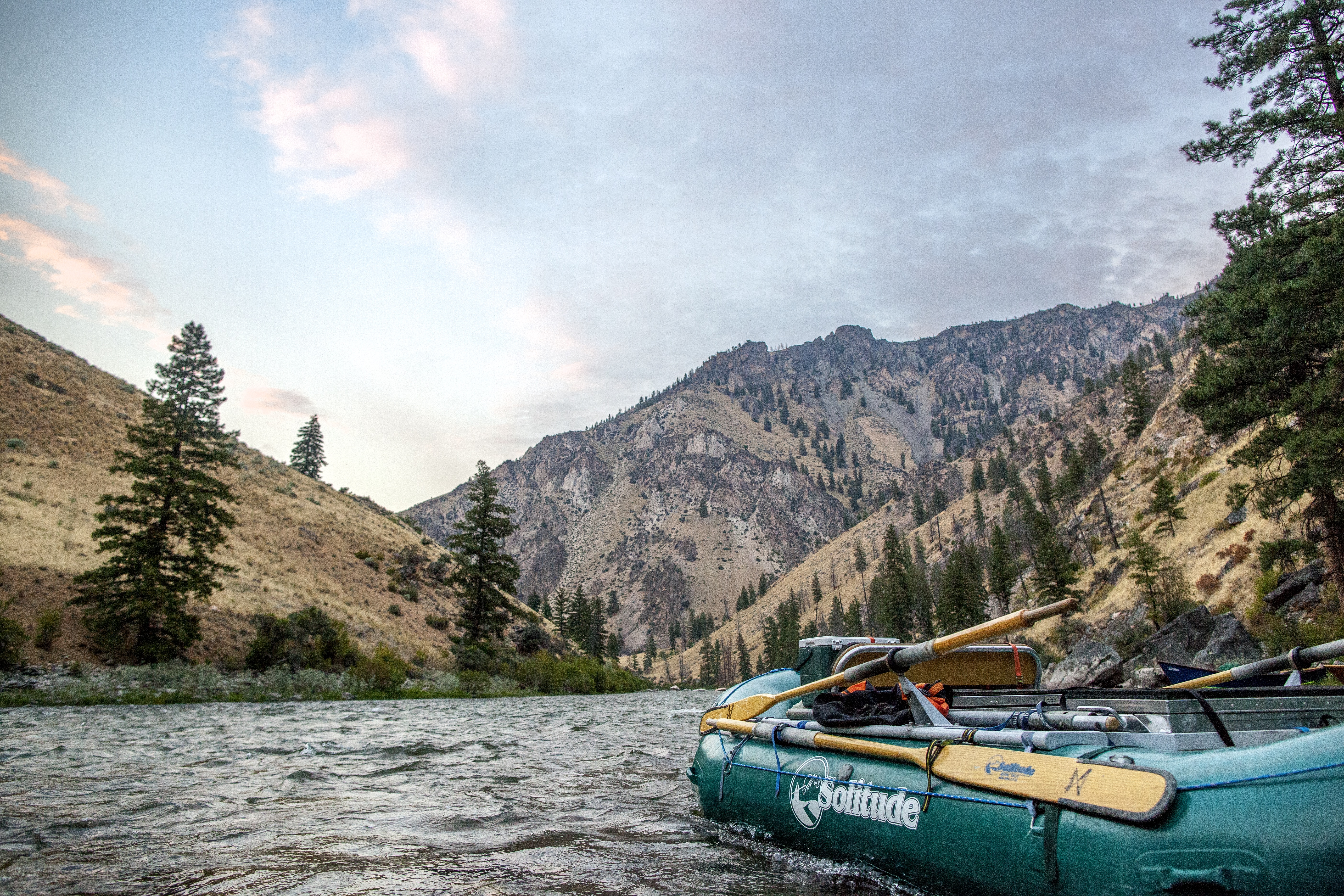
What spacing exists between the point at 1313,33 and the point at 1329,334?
7248 millimetres

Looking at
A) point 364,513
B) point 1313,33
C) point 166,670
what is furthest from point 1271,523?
point 364,513

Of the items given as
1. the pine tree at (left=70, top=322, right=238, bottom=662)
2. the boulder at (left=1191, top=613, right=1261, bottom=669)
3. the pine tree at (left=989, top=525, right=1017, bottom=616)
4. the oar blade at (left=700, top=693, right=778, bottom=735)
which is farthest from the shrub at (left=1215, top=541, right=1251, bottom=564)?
the pine tree at (left=70, top=322, right=238, bottom=662)

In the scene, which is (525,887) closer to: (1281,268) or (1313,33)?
(1281,268)

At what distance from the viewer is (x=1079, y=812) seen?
174 inches

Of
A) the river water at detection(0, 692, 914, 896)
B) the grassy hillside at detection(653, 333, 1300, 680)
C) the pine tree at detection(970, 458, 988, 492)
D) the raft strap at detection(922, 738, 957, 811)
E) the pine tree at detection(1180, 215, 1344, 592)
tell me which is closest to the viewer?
the raft strap at detection(922, 738, 957, 811)

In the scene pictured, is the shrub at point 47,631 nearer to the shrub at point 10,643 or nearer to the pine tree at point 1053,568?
the shrub at point 10,643

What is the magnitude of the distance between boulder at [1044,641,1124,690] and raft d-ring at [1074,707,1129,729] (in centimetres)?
2862

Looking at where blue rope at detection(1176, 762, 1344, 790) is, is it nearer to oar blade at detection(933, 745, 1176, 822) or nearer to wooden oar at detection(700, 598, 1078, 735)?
oar blade at detection(933, 745, 1176, 822)

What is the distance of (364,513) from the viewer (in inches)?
2662

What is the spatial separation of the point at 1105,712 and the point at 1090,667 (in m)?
34.0

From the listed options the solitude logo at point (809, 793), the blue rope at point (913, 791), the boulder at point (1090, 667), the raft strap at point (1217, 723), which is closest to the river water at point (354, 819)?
the solitude logo at point (809, 793)

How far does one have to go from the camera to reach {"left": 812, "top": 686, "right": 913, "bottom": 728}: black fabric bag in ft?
22.2

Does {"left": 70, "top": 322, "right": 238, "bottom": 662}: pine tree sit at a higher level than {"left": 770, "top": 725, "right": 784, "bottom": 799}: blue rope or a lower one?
higher

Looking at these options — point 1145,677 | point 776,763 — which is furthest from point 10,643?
point 1145,677
